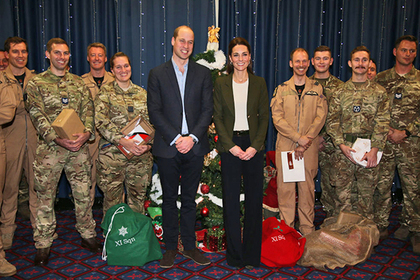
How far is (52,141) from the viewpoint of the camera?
9.88 ft

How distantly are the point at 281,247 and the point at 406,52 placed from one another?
2363 millimetres

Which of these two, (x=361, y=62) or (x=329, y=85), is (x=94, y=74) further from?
(x=361, y=62)

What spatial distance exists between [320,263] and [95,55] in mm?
3254

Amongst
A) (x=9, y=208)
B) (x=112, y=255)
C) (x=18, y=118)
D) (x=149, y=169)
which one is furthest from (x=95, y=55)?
(x=112, y=255)

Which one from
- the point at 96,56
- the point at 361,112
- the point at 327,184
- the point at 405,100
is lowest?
the point at 327,184

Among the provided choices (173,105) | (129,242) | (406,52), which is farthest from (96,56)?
(406,52)

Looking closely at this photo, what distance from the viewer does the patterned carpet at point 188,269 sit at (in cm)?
280

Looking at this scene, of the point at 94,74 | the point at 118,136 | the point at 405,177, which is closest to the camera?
the point at 118,136

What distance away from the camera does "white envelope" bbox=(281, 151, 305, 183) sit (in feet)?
11.3

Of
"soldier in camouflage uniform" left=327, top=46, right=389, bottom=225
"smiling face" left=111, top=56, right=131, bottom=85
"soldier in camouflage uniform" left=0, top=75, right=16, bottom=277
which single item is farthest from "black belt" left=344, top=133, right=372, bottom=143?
"soldier in camouflage uniform" left=0, top=75, right=16, bottom=277

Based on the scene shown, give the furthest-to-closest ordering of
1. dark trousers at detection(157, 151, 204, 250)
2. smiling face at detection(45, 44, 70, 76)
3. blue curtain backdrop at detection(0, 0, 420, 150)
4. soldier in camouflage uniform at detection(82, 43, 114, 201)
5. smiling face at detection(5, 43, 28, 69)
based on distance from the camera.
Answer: blue curtain backdrop at detection(0, 0, 420, 150)
soldier in camouflage uniform at detection(82, 43, 114, 201)
smiling face at detection(5, 43, 28, 69)
smiling face at detection(45, 44, 70, 76)
dark trousers at detection(157, 151, 204, 250)

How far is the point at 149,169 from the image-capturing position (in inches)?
134

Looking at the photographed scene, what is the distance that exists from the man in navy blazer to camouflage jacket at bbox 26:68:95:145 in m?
0.73

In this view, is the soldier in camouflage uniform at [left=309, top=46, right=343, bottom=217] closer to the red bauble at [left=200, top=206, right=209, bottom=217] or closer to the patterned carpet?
the patterned carpet
